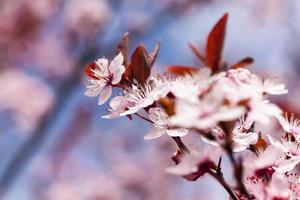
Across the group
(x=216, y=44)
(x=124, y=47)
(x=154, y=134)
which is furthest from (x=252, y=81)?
(x=124, y=47)

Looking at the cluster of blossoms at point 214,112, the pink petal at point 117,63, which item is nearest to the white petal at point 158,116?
the cluster of blossoms at point 214,112

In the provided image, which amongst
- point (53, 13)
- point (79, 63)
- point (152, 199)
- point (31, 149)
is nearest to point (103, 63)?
point (31, 149)

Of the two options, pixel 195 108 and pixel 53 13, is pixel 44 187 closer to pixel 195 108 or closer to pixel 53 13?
pixel 53 13

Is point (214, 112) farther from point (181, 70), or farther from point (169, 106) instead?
point (181, 70)

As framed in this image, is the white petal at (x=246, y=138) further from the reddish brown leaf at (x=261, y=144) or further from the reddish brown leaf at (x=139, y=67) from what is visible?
the reddish brown leaf at (x=139, y=67)

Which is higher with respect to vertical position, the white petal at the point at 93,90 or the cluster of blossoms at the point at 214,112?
the white petal at the point at 93,90

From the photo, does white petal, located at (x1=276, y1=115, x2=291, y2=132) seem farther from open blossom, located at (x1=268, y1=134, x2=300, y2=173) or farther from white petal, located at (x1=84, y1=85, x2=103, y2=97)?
white petal, located at (x1=84, y1=85, x2=103, y2=97)
